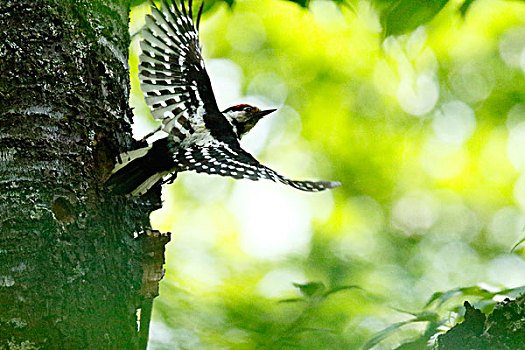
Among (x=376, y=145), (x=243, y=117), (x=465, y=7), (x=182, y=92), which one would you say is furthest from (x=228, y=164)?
(x=376, y=145)

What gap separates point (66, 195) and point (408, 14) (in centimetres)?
99

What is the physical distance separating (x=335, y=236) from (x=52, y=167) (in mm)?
3891

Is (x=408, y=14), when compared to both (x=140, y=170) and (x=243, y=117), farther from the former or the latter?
(x=243, y=117)

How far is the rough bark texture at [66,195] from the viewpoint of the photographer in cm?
113

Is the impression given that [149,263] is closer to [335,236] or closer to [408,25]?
[408,25]

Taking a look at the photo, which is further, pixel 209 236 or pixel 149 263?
pixel 209 236

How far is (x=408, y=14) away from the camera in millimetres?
1549

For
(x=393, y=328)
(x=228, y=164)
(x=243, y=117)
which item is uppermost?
(x=243, y=117)

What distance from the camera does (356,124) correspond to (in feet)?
16.4

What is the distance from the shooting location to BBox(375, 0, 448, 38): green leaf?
5.06 feet

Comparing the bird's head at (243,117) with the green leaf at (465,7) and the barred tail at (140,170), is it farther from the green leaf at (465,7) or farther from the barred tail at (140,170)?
the green leaf at (465,7)

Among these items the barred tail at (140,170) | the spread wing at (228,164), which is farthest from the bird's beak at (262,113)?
the barred tail at (140,170)

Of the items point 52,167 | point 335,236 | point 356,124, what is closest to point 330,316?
point 52,167

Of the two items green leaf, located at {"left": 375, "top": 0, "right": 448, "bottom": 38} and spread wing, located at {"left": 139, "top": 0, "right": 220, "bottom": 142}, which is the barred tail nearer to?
spread wing, located at {"left": 139, "top": 0, "right": 220, "bottom": 142}
